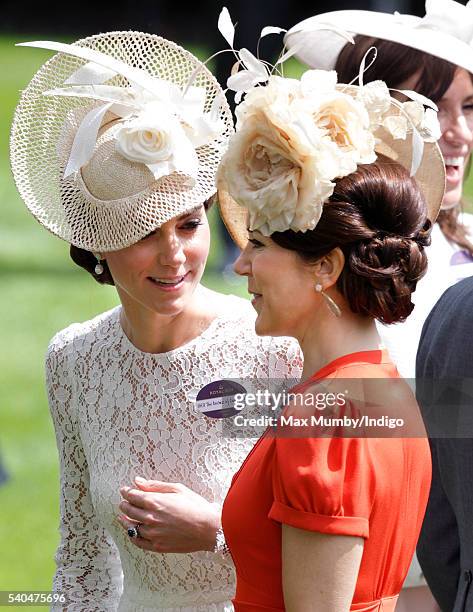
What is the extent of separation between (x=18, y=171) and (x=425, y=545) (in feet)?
4.82

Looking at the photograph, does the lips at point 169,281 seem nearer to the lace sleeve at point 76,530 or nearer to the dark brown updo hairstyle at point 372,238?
the lace sleeve at point 76,530

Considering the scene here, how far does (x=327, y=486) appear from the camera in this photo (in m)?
2.29

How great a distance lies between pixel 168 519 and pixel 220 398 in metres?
0.36

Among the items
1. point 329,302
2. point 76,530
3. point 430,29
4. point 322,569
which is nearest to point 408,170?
point 329,302

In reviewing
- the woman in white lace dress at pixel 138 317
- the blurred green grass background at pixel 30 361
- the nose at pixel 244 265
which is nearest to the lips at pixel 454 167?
the woman in white lace dress at pixel 138 317

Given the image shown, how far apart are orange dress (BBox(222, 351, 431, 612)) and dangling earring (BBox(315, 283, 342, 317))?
0.10 meters

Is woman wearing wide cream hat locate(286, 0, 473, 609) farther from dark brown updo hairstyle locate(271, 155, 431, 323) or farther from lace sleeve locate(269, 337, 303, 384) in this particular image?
dark brown updo hairstyle locate(271, 155, 431, 323)

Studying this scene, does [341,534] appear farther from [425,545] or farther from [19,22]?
[19,22]

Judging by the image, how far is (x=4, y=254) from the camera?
13.2 metres

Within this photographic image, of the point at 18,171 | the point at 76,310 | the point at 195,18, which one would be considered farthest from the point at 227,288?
the point at 195,18

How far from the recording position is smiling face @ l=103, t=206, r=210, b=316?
3.11m

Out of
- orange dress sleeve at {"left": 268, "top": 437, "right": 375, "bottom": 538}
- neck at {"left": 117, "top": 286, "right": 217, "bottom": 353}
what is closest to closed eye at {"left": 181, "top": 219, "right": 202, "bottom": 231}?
neck at {"left": 117, "top": 286, "right": 217, "bottom": 353}

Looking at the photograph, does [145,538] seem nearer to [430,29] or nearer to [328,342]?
[328,342]

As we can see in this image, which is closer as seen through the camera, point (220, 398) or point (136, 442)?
point (220, 398)
